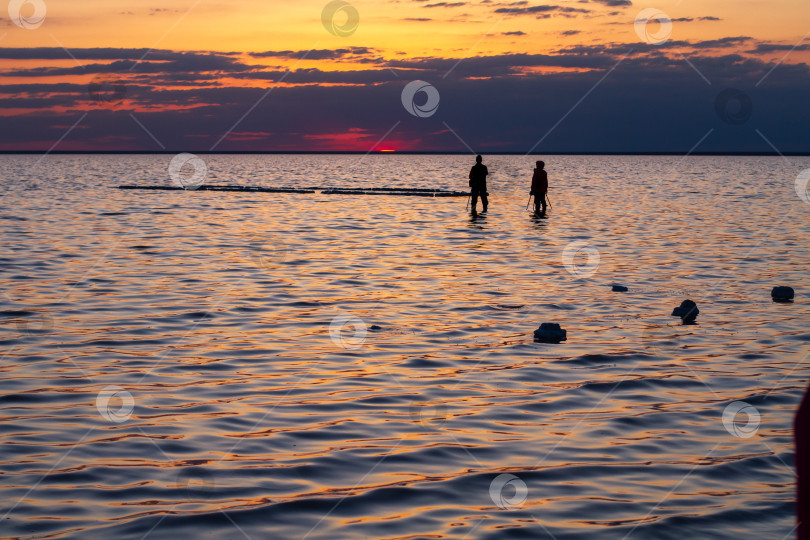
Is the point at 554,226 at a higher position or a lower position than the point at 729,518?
higher

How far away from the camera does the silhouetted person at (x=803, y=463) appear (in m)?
1.70

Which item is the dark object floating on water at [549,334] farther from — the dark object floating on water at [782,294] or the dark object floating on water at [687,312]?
the dark object floating on water at [782,294]

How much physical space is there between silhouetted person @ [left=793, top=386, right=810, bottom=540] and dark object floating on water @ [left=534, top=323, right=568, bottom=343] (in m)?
10.3

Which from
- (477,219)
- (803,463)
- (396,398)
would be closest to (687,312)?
(396,398)

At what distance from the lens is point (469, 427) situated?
8195 millimetres

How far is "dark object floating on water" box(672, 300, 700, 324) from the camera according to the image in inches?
536

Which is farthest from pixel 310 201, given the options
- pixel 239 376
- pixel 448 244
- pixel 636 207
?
pixel 239 376

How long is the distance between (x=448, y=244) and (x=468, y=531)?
19968mm

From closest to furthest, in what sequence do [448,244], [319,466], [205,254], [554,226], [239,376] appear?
[319,466] < [239,376] < [205,254] < [448,244] < [554,226]

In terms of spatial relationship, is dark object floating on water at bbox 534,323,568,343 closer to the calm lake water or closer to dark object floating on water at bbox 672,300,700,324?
the calm lake water

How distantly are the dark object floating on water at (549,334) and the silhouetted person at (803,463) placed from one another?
10.3 meters

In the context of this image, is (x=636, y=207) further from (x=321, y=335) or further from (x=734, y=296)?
(x=321, y=335)

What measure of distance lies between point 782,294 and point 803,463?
15.1 m

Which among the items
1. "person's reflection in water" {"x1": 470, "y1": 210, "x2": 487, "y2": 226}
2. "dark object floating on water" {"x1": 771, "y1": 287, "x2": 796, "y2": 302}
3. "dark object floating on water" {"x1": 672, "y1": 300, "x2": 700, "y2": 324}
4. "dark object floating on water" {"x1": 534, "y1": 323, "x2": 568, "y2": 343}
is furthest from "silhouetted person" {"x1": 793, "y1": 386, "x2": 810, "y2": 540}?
"person's reflection in water" {"x1": 470, "y1": 210, "x2": 487, "y2": 226}
